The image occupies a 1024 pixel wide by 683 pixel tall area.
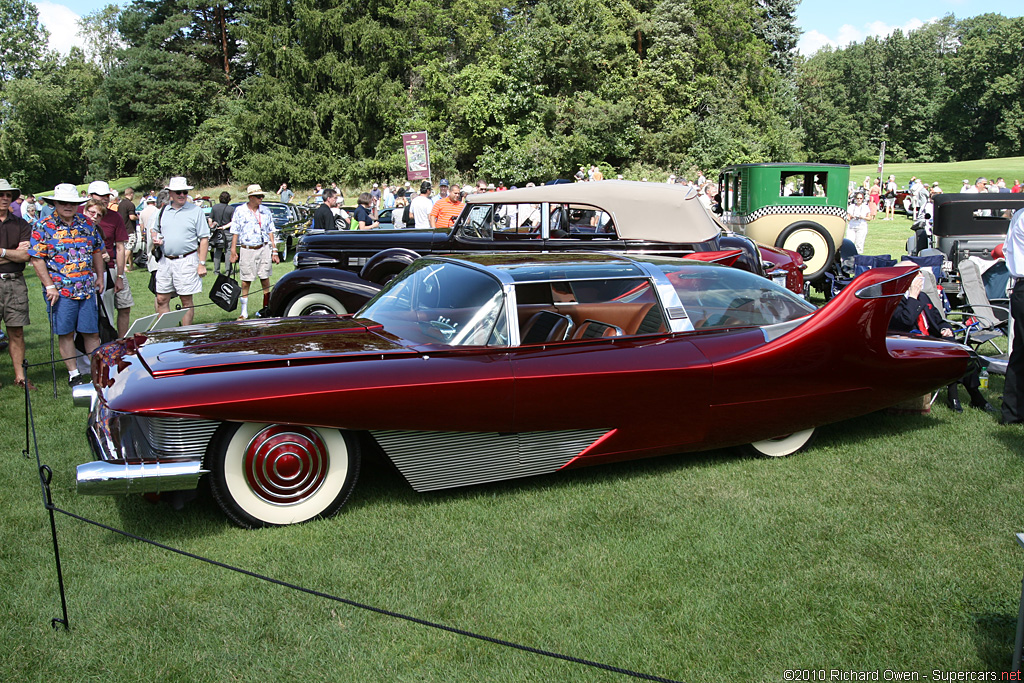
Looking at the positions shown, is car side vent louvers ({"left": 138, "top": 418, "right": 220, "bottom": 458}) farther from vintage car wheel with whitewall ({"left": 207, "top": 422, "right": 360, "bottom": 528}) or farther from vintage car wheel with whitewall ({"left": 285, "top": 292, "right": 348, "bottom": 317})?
vintage car wheel with whitewall ({"left": 285, "top": 292, "right": 348, "bottom": 317})

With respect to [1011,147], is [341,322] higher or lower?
lower

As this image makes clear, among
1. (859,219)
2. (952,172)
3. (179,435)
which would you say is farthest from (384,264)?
(952,172)

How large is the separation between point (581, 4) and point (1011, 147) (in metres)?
51.6

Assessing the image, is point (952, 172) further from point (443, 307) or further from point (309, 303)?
point (443, 307)

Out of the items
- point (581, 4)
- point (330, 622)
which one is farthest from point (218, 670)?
point (581, 4)

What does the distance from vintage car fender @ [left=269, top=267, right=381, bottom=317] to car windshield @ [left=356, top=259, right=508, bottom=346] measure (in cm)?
272

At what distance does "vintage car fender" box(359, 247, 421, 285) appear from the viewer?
30.8 ft

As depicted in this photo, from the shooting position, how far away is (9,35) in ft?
206

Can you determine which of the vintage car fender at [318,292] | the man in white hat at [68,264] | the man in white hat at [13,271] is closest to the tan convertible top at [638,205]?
the vintage car fender at [318,292]

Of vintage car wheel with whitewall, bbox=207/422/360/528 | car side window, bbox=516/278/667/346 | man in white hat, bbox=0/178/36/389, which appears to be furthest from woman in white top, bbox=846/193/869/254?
vintage car wheel with whitewall, bbox=207/422/360/528

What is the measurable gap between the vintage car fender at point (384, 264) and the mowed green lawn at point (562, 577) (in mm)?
4831

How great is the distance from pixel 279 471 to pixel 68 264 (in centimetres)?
416

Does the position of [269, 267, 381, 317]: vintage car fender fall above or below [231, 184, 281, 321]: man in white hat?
below

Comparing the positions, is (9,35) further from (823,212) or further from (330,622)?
(330,622)
